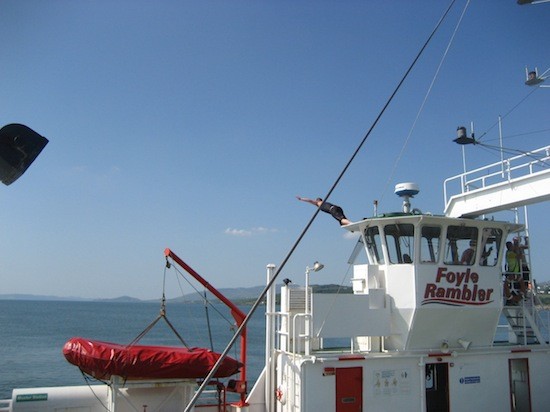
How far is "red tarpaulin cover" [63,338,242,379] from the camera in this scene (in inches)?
376

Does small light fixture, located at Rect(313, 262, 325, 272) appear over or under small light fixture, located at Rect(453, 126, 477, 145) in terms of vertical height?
under

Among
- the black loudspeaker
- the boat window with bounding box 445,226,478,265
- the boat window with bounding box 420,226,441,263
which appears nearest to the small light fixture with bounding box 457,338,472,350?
the boat window with bounding box 445,226,478,265

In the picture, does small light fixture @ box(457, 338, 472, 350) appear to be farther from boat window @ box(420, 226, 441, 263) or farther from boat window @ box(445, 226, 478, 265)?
boat window @ box(420, 226, 441, 263)

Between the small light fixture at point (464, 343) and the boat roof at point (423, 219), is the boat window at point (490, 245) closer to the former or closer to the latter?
the boat roof at point (423, 219)

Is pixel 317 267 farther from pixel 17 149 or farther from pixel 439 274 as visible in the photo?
pixel 17 149

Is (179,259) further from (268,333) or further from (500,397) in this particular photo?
(500,397)

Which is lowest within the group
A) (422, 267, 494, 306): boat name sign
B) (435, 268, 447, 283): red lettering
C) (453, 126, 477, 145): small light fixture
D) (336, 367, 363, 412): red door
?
(336, 367, 363, 412): red door

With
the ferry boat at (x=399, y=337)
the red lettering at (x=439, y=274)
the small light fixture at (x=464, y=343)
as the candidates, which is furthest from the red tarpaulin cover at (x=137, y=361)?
the small light fixture at (x=464, y=343)

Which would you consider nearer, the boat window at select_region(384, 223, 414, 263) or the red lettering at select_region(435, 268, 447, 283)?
the red lettering at select_region(435, 268, 447, 283)

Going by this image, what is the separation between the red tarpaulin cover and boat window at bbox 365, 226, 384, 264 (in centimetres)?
416

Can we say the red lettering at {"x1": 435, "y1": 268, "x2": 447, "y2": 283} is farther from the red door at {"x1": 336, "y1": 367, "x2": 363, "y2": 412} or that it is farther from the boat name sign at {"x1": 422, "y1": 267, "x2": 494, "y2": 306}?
the red door at {"x1": 336, "y1": 367, "x2": 363, "y2": 412}

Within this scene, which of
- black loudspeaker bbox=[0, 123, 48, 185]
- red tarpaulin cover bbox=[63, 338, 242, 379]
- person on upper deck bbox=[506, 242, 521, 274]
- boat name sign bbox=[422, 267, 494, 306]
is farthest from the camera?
person on upper deck bbox=[506, 242, 521, 274]

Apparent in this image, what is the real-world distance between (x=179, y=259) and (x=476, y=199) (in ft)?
23.5

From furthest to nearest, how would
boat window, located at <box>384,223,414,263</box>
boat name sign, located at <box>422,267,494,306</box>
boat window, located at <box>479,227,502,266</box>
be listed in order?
boat window, located at <box>479,227,502,266</box> < boat window, located at <box>384,223,414,263</box> < boat name sign, located at <box>422,267,494,306</box>
